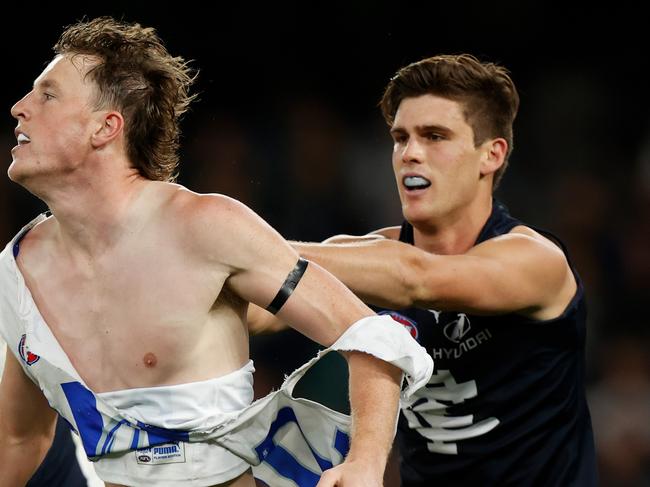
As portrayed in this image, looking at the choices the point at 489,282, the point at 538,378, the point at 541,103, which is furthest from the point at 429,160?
the point at 541,103

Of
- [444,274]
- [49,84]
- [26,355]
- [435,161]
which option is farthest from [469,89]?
[26,355]

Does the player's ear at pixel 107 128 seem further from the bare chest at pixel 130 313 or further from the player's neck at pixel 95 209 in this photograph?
the bare chest at pixel 130 313

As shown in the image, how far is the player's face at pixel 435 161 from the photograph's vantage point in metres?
3.74

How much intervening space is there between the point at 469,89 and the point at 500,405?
1.21 metres

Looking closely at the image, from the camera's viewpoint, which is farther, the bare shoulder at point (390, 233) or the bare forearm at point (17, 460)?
the bare shoulder at point (390, 233)

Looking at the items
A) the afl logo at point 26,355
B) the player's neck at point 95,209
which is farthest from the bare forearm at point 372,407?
the afl logo at point 26,355

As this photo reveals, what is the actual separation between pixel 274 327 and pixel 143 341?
0.87m

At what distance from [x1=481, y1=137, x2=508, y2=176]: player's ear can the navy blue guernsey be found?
0.62m

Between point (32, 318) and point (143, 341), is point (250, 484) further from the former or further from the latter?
point (32, 318)

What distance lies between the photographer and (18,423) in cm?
286

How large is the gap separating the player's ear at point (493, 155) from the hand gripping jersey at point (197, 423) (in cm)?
154

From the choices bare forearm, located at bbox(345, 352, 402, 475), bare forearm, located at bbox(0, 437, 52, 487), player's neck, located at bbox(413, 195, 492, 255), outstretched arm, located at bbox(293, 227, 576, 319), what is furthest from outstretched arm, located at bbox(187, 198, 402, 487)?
player's neck, located at bbox(413, 195, 492, 255)

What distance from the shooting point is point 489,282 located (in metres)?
3.30

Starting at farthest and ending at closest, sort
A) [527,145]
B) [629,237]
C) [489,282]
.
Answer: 1. [527,145]
2. [629,237]
3. [489,282]
